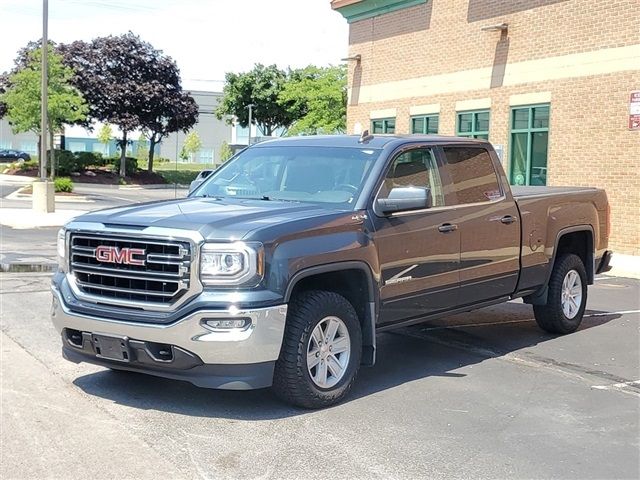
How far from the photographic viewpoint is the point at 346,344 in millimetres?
5953

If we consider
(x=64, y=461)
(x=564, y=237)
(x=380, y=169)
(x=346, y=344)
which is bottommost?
(x=64, y=461)

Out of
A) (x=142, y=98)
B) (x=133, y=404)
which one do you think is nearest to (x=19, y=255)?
(x=133, y=404)

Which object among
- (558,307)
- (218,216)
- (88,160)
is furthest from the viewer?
(88,160)

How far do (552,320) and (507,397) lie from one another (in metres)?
2.50

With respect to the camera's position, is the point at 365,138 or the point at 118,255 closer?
the point at 118,255

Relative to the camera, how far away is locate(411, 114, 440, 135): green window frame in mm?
22000

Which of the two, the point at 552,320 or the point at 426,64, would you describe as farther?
the point at 426,64

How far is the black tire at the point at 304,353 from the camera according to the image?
552 cm

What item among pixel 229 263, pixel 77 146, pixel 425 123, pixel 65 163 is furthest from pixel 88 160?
pixel 229 263

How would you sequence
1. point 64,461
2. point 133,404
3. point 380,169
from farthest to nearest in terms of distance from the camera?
point 380,169
point 133,404
point 64,461

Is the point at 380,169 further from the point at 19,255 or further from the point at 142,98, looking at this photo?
the point at 142,98

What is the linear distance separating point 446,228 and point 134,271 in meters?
2.67

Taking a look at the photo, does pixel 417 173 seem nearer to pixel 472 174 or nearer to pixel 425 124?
pixel 472 174

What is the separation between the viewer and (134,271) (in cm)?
552
